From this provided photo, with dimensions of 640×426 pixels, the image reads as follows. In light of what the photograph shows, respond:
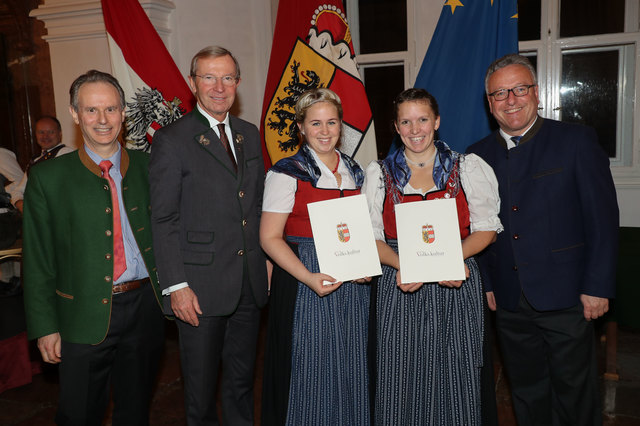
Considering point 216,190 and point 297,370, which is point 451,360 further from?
point 216,190

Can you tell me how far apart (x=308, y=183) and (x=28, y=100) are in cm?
491

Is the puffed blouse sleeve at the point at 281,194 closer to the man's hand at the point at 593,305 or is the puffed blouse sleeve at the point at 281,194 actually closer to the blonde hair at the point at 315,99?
the blonde hair at the point at 315,99

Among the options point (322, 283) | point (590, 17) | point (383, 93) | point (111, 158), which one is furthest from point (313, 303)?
point (590, 17)

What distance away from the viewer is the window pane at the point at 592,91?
4.49 m

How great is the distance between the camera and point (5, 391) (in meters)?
3.33

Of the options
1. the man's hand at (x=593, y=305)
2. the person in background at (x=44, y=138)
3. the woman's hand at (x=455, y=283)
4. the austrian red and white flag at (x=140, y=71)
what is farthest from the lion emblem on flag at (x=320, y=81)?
the person in background at (x=44, y=138)

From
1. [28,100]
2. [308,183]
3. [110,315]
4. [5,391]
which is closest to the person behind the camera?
[110,315]

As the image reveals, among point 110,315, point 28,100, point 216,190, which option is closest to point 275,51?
point 216,190

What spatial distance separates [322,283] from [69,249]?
98 centimetres

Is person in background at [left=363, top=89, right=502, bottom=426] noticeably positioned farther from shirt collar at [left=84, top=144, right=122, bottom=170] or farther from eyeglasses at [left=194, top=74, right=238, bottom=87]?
shirt collar at [left=84, top=144, right=122, bottom=170]

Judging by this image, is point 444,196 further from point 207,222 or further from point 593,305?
point 207,222

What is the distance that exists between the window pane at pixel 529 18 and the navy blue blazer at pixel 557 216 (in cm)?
287

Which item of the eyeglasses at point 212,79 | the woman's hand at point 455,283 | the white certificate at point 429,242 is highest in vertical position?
the eyeglasses at point 212,79

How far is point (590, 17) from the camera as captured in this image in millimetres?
4457
